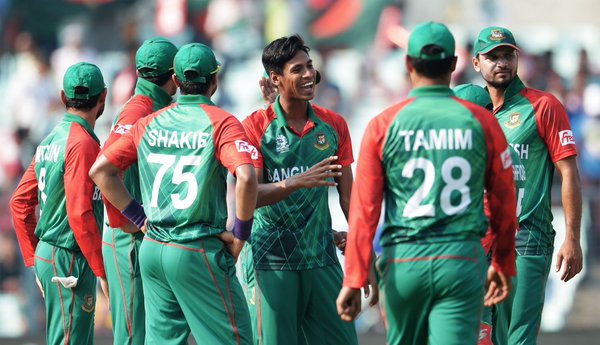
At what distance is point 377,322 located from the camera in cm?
1334

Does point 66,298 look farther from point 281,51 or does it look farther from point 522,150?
point 522,150

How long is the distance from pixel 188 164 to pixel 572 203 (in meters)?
2.66

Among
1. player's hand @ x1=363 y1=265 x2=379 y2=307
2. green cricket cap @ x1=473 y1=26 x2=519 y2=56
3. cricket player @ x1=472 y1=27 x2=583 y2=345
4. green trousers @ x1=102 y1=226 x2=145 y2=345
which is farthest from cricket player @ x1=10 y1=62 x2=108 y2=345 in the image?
cricket player @ x1=472 y1=27 x2=583 y2=345

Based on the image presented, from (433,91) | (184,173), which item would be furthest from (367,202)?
(184,173)

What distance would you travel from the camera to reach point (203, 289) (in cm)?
577

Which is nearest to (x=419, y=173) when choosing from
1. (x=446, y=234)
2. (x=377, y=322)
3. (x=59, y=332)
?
(x=446, y=234)

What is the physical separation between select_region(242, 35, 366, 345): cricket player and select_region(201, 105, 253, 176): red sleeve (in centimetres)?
54

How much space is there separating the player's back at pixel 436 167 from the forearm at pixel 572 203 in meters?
1.88

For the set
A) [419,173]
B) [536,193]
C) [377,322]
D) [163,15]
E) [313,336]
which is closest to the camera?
[419,173]

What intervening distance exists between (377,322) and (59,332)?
275 inches

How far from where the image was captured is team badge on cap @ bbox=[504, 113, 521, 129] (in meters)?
6.88

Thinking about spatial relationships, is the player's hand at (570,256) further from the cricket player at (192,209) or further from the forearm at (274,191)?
the cricket player at (192,209)

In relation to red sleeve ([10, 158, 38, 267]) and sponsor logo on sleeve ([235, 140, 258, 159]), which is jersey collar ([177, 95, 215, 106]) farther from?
red sleeve ([10, 158, 38, 267])

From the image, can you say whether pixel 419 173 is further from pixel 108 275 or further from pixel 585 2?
pixel 585 2
